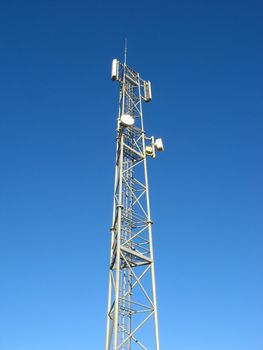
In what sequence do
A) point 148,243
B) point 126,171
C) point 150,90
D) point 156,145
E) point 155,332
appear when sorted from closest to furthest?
point 155,332 → point 148,243 → point 126,171 → point 156,145 → point 150,90

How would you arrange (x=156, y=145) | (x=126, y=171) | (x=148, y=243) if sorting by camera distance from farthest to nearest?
(x=156, y=145) < (x=126, y=171) < (x=148, y=243)

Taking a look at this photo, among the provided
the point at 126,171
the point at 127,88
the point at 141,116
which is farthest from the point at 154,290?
the point at 127,88

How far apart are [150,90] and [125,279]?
1489cm

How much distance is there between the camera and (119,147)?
25.2m

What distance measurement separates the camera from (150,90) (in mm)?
29281

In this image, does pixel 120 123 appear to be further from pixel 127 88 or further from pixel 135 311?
pixel 135 311

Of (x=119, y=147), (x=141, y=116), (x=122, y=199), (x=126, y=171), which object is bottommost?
(x=122, y=199)

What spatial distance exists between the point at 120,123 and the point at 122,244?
8302 mm

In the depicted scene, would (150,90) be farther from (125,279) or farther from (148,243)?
(125,279)

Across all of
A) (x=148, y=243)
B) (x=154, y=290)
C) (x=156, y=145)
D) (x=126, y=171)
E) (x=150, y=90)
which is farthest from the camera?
(x=150, y=90)

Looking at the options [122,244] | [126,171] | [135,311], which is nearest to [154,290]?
[135,311]

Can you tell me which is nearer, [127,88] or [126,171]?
[126,171]

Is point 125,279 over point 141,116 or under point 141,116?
under

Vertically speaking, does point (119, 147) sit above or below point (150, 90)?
below
